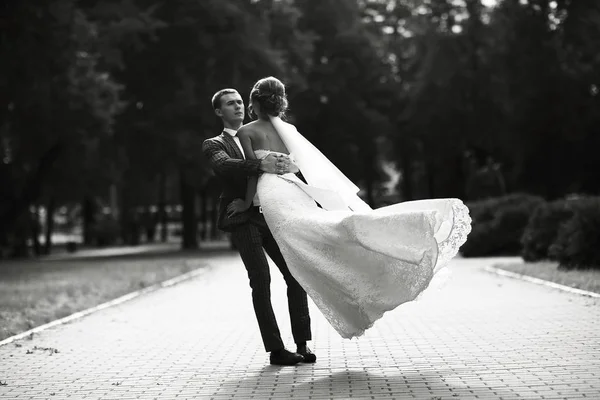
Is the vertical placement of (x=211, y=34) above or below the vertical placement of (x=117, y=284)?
above

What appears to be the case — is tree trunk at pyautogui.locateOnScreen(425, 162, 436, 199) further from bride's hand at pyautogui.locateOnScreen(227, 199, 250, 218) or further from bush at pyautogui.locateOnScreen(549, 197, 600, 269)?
bride's hand at pyautogui.locateOnScreen(227, 199, 250, 218)

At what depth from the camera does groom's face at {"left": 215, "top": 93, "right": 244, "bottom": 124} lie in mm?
8883

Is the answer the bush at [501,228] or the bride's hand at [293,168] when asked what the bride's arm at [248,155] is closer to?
the bride's hand at [293,168]

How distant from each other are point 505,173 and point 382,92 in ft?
23.1

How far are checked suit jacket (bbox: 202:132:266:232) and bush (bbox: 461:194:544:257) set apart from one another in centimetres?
2107

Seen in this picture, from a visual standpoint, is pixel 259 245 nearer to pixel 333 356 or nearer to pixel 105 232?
pixel 333 356

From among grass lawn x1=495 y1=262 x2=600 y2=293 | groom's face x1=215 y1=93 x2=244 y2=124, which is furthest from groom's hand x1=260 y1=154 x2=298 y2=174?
grass lawn x1=495 y1=262 x2=600 y2=293

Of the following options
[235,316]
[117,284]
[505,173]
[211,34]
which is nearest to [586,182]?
[505,173]

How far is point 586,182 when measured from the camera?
48.9 meters

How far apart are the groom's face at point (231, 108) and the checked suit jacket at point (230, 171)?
172 mm

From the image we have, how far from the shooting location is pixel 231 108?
8.89 metres

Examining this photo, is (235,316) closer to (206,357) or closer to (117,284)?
(206,357)

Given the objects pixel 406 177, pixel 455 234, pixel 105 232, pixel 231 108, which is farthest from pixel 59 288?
pixel 105 232

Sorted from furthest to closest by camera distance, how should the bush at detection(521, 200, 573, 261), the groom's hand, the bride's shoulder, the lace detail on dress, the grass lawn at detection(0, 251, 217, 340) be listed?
the bush at detection(521, 200, 573, 261), the grass lawn at detection(0, 251, 217, 340), the bride's shoulder, the groom's hand, the lace detail on dress
